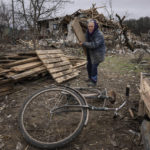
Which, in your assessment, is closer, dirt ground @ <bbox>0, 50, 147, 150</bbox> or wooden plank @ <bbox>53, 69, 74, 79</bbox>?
dirt ground @ <bbox>0, 50, 147, 150</bbox>

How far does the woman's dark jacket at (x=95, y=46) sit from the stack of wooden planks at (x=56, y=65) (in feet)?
3.76

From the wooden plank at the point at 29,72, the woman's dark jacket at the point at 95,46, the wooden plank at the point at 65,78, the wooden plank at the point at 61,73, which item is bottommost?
the wooden plank at the point at 65,78

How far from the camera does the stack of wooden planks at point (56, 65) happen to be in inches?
200

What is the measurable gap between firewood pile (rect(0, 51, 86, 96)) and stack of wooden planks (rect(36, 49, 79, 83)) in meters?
0.20

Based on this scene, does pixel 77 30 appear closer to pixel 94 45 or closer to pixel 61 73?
pixel 94 45

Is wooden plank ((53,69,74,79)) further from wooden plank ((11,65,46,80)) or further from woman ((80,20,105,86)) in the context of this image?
woman ((80,20,105,86))

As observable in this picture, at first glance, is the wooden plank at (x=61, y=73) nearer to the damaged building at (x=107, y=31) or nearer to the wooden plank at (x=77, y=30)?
the wooden plank at (x=77, y=30)

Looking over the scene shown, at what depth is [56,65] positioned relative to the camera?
5.39 meters

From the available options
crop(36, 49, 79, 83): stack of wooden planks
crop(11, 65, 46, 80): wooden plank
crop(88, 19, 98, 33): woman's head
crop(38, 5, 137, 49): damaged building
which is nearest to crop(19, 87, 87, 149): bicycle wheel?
crop(11, 65, 46, 80): wooden plank

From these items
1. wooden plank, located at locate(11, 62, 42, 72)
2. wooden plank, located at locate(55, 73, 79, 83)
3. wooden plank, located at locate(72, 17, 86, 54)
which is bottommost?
wooden plank, located at locate(55, 73, 79, 83)

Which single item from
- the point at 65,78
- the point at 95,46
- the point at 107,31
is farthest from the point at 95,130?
the point at 107,31

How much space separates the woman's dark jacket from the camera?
4387 millimetres

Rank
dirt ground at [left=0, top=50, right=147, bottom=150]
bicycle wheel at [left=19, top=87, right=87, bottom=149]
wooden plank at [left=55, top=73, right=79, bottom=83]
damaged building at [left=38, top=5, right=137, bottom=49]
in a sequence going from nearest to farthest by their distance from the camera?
bicycle wheel at [left=19, top=87, right=87, bottom=149] → dirt ground at [left=0, top=50, right=147, bottom=150] → wooden plank at [left=55, top=73, right=79, bottom=83] → damaged building at [left=38, top=5, right=137, bottom=49]

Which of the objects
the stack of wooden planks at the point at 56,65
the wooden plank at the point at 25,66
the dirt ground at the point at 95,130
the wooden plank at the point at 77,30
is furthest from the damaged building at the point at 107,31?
the dirt ground at the point at 95,130
